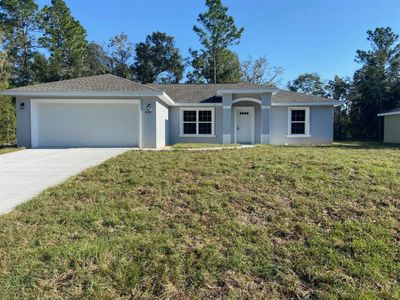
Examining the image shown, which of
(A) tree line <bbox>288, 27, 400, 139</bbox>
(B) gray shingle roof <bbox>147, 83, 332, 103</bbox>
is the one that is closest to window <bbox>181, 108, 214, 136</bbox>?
(B) gray shingle roof <bbox>147, 83, 332, 103</bbox>

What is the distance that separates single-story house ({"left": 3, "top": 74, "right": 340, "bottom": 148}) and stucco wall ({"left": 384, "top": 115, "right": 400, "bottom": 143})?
5.92 meters

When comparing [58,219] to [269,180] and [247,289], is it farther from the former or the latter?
[269,180]

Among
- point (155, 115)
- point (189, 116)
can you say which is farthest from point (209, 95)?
point (155, 115)

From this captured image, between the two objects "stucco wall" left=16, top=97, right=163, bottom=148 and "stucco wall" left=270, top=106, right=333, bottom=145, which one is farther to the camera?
"stucco wall" left=270, top=106, right=333, bottom=145

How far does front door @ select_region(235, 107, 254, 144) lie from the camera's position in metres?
17.4

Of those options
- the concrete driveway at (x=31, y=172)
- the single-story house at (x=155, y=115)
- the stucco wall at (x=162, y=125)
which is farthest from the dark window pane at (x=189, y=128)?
the concrete driveway at (x=31, y=172)

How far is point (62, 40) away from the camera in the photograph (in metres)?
31.2

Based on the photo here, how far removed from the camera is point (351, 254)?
12.1 feet

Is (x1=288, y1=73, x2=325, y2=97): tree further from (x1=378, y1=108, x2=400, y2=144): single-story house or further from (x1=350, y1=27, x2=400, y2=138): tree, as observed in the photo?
(x1=378, y1=108, x2=400, y2=144): single-story house

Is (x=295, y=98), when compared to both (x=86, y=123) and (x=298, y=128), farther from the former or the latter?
(x=86, y=123)

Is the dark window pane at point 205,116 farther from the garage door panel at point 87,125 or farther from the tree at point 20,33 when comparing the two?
the tree at point 20,33

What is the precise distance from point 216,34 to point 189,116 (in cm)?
1829

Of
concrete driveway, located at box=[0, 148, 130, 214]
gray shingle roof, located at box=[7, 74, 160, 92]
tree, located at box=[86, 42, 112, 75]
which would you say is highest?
tree, located at box=[86, 42, 112, 75]

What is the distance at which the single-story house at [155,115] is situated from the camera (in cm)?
1316
